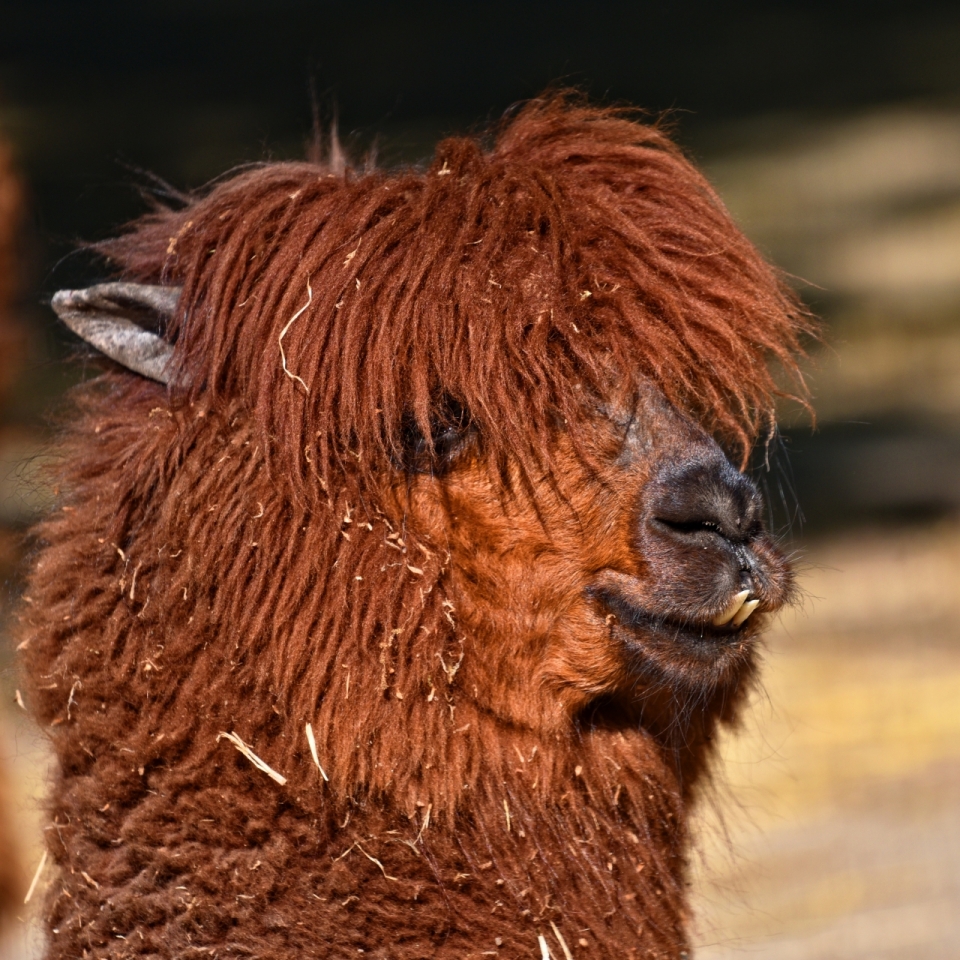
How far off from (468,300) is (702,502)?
496 mm

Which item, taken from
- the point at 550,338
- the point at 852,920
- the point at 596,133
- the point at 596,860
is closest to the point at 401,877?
the point at 596,860

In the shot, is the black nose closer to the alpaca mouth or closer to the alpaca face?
the alpaca face

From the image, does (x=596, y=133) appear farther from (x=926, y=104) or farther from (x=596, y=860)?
(x=926, y=104)

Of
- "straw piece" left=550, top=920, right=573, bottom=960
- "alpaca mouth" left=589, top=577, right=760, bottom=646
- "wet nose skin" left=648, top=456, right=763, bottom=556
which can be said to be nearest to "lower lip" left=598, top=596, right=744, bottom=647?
"alpaca mouth" left=589, top=577, right=760, bottom=646

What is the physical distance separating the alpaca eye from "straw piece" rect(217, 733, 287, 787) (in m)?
0.51

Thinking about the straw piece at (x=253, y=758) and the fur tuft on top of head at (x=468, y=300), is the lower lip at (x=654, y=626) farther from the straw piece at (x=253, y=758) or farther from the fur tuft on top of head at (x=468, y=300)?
the straw piece at (x=253, y=758)

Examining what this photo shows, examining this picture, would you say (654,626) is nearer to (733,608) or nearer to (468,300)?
(733,608)

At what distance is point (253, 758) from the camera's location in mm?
2049

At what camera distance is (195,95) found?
7340 mm

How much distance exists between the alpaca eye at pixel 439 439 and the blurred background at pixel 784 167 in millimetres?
3985

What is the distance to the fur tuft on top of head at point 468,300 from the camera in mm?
2072

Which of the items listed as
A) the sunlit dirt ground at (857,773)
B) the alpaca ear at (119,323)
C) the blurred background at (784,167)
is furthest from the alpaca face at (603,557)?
the blurred background at (784,167)

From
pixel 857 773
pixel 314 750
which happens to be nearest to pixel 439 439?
pixel 314 750

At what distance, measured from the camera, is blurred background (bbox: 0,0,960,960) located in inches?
250
